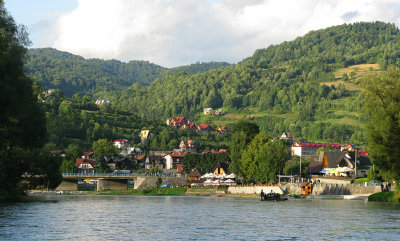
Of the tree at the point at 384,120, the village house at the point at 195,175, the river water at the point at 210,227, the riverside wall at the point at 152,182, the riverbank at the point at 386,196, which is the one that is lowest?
the river water at the point at 210,227

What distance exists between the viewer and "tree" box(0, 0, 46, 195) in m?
53.0

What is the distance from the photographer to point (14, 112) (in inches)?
2179

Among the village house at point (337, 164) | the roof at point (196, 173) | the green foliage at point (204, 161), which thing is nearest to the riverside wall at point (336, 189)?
the village house at point (337, 164)

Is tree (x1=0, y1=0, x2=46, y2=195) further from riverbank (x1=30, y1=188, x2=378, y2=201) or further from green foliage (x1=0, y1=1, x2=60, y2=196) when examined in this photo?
riverbank (x1=30, y1=188, x2=378, y2=201)

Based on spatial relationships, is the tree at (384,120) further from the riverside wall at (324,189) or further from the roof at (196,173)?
the roof at (196,173)

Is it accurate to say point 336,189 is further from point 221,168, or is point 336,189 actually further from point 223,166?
point 223,166

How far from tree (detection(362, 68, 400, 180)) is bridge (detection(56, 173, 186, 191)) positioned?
88.4m

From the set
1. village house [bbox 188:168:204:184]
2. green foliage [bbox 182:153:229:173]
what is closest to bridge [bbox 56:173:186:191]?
village house [bbox 188:168:204:184]

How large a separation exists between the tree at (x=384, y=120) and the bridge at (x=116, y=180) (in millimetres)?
88369

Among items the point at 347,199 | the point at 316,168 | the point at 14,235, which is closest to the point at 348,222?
the point at 14,235

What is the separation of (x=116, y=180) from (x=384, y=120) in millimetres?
108337

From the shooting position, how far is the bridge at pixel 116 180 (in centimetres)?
16125

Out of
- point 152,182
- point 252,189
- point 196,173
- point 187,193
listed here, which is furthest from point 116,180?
point 252,189

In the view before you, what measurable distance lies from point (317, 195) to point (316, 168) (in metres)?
44.7
